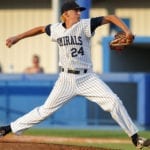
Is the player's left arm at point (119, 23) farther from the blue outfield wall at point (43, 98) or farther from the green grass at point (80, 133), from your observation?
the blue outfield wall at point (43, 98)

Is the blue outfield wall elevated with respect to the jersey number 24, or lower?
lower

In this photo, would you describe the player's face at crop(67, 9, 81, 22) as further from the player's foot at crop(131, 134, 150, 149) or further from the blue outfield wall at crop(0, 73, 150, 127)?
the blue outfield wall at crop(0, 73, 150, 127)

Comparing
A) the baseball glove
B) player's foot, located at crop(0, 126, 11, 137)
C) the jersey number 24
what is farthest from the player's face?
player's foot, located at crop(0, 126, 11, 137)

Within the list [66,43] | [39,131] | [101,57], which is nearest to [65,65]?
[66,43]

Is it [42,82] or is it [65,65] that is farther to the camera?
[42,82]

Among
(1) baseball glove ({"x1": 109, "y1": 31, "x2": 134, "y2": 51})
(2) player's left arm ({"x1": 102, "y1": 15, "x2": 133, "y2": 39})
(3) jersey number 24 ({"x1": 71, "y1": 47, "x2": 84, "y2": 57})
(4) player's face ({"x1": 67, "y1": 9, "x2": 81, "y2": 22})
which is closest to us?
(2) player's left arm ({"x1": 102, "y1": 15, "x2": 133, "y2": 39})

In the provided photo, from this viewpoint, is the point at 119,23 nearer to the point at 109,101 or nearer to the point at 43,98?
the point at 109,101

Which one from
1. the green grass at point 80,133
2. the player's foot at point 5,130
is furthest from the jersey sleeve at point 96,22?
the green grass at point 80,133

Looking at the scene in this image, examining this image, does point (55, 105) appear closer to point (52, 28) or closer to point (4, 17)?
point (52, 28)

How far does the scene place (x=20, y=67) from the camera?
2200 centimetres

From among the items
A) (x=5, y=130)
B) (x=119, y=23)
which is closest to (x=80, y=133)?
(x=5, y=130)

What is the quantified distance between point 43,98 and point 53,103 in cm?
663

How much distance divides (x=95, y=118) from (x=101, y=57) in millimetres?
5740

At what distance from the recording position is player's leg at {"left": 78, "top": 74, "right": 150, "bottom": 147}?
895 cm
